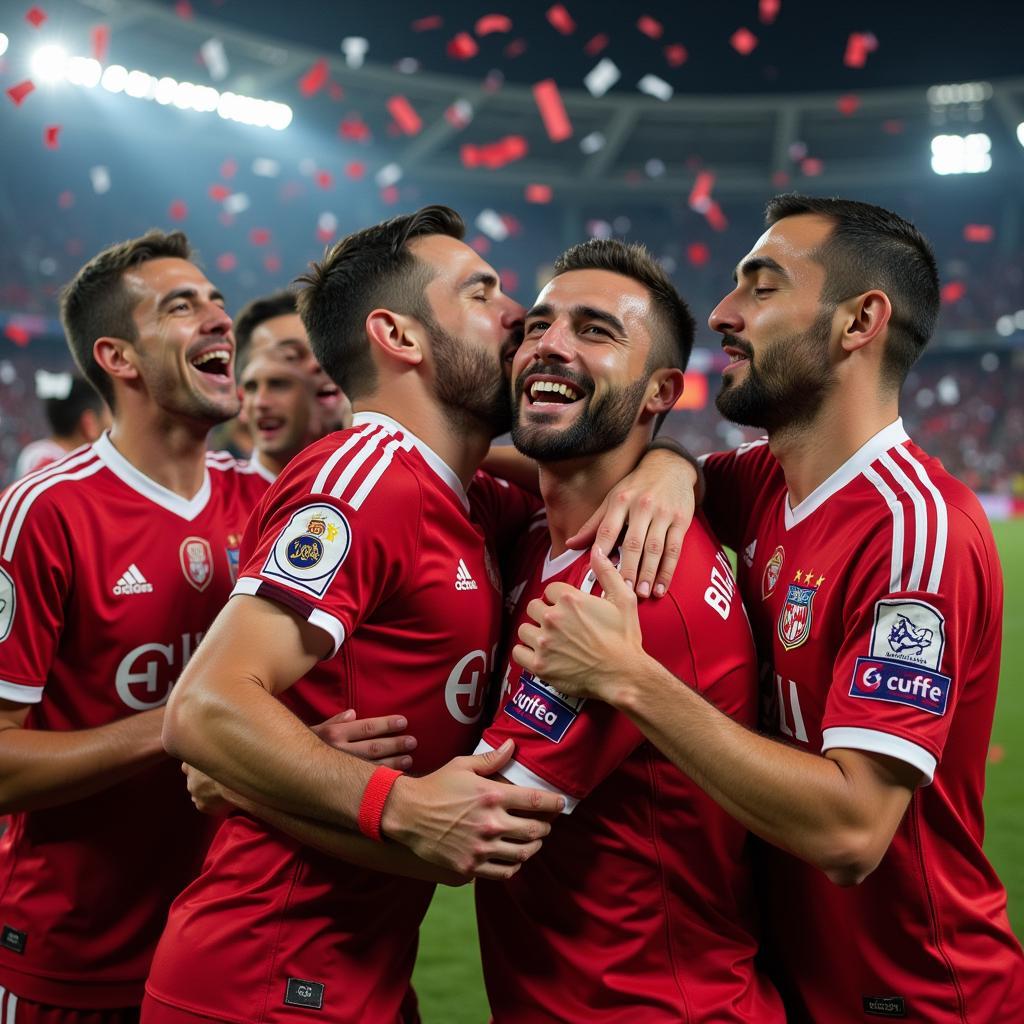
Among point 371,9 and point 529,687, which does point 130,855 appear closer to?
point 529,687

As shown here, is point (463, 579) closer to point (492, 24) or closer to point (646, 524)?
point (646, 524)

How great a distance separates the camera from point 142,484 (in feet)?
9.96

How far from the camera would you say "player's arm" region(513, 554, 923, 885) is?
6.30ft

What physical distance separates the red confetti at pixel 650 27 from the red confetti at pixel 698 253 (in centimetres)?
782

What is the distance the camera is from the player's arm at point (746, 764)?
6.30 ft

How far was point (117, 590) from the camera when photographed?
2.80 metres

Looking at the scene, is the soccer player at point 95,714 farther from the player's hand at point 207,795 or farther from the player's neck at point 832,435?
the player's neck at point 832,435

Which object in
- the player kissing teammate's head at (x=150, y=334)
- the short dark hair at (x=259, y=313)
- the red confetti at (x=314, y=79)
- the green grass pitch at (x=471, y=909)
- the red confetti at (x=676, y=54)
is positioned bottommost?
the green grass pitch at (x=471, y=909)

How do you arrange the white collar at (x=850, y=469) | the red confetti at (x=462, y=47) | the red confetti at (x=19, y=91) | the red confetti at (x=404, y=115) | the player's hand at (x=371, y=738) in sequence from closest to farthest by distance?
the player's hand at (x=371, y=738)
the white collar at (x=850, y=469)
the red confetti at (x=19, y=91)
the red confetti at (x=462, y=47)
the red confetti at (x=404, y=115)

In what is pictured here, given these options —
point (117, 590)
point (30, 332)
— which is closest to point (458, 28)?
point (30, 332)

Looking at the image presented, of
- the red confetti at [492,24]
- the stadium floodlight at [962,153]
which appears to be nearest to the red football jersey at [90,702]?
the red confetti at [492,24]

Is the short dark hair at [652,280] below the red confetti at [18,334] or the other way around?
below

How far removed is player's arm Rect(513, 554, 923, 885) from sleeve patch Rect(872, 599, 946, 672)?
0.20 m

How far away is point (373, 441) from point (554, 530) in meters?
0.53
